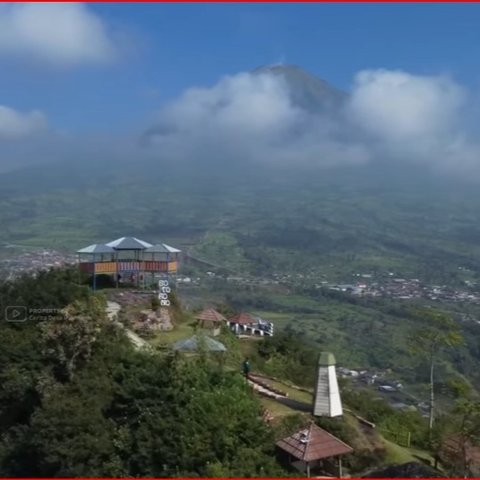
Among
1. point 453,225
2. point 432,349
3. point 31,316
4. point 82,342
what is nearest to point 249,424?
point 82,342

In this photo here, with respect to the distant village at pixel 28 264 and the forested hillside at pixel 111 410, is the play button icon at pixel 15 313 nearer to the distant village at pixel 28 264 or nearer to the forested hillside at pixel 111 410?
the forested hillside at pixel 111 410

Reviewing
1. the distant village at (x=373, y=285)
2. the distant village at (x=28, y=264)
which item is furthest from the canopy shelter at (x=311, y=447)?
the distant village at (x=373, y=285)

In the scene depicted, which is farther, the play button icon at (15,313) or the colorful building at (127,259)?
the colorful building at (127,259)

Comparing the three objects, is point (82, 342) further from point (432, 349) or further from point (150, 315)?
point (432, 349)

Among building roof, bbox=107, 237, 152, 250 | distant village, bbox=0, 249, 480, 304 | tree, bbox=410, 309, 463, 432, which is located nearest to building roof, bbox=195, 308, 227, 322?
building roof, bbox=107, 237, 152, 250

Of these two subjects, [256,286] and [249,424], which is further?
[256,286]

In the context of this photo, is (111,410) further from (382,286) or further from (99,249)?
(382,286)

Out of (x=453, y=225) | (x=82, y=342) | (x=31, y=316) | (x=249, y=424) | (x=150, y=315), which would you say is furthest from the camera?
(x=453, y=225)
